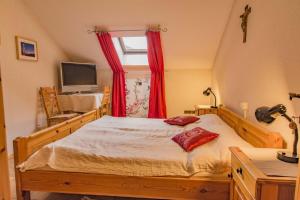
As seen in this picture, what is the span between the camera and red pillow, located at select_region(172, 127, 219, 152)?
1.96 metres

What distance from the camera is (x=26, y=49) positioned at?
356 centimetres

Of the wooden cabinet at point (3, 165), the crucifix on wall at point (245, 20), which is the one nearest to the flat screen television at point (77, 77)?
the crucifix on wall at point (245, 20)

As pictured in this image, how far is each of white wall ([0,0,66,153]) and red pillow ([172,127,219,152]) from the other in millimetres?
2502

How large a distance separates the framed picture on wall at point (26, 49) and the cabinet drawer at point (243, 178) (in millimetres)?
3362

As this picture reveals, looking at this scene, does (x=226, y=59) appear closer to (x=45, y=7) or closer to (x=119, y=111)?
(x=119, y=111)

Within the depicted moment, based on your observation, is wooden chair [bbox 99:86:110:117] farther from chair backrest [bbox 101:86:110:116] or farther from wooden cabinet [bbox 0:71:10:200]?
wooden cabinet [bbox 0:71:10:200]

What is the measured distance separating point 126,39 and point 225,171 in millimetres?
3567

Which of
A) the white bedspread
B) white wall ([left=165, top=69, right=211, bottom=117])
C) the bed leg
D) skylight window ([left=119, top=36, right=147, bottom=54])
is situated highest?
skylight window ([left=119, top=36, right=147, bottom=54])

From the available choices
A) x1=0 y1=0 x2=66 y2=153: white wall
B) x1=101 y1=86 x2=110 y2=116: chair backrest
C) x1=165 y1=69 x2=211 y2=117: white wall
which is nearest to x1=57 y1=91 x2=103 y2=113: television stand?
x1=101 y1=86 x2=110 y2=116: chair backrest

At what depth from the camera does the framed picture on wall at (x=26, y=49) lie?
3.38 m

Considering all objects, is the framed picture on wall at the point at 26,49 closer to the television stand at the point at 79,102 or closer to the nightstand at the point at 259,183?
the television stand at the point at 79,102

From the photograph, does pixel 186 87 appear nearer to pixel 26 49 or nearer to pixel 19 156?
pixel 26 49

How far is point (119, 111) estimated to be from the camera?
4.82 metres

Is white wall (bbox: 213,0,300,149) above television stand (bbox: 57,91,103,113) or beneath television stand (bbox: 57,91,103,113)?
above
